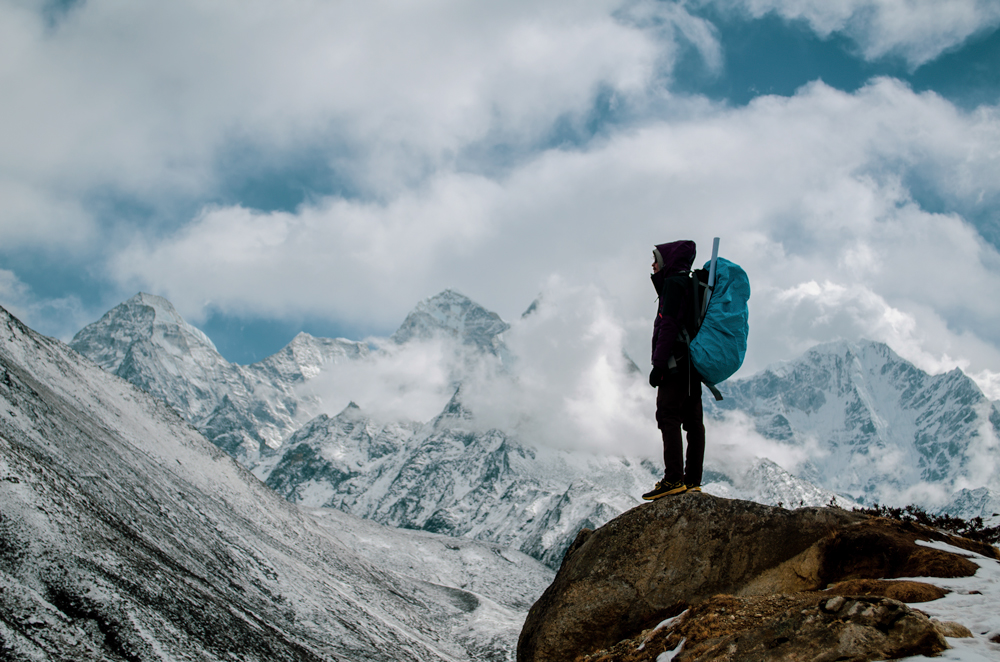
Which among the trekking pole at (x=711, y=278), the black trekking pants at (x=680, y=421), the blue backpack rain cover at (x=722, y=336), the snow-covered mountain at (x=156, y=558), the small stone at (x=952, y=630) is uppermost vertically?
the trekking pole at (x=711, y=278)

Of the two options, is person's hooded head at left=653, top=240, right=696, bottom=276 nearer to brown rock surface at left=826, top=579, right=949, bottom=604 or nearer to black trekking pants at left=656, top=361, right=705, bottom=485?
black trekking pants at left=656, top=361, right=705, bottom=485

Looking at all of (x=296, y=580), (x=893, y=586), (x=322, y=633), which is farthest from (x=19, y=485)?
(x=893, y=586)

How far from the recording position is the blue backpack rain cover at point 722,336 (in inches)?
435

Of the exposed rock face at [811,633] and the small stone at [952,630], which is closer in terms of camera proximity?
the exposed rock face at [811,633]

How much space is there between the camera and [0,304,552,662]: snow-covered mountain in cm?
3409

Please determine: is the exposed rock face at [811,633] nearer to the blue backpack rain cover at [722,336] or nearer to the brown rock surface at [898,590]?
the brown rock surface at [898,590]

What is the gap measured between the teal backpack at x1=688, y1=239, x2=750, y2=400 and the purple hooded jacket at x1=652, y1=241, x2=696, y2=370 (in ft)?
0.77

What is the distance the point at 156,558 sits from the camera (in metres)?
47.7

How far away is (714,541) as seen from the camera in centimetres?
1089

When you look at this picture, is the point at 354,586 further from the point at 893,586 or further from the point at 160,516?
the point at 893,586

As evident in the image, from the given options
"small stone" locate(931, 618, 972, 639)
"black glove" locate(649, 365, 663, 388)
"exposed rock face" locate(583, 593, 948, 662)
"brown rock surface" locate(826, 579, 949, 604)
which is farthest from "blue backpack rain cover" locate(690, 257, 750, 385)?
"small stone" locate(931, 618, 972, 639)

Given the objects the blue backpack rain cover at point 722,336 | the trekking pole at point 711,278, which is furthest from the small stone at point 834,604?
the trekking pole at point 711,278

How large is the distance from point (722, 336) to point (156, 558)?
48.7 meters

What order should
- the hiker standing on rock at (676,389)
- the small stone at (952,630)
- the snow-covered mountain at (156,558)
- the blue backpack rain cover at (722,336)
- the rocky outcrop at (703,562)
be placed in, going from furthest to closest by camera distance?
the snow-covered mountain at (156,558) → the hiker standing on rock at (676,389) → the blue backpack rain cover at (722,336) → the rocky outcrop at (703,562) → the small stone at (952,630)
